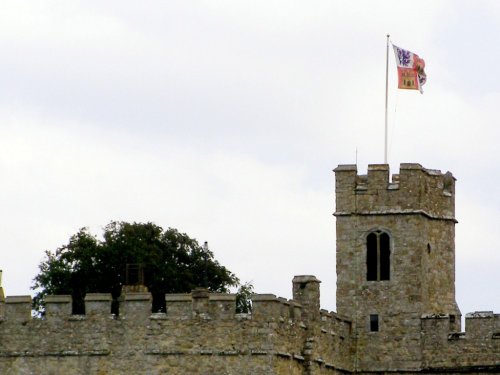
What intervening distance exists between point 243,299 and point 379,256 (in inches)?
605

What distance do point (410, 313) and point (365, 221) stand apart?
3.20 meters

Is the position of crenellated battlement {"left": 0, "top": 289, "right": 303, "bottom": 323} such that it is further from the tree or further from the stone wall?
the tree

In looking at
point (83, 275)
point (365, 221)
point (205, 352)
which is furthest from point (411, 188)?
point (83, 275)

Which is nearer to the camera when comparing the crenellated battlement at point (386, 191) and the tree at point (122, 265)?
the crenellated battlement at point (386, 191)

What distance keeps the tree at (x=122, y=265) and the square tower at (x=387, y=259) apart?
43.5 ft

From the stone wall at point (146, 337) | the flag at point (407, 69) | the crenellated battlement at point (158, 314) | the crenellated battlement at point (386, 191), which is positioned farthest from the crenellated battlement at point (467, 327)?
the flag at point (407, 69)

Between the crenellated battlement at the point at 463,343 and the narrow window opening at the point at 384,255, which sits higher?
the narrow window opening at the point at 384,255

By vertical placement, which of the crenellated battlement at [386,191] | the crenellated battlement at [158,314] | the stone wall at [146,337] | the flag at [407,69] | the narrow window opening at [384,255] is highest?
the flag at [407,69]

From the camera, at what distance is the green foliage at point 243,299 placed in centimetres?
8700

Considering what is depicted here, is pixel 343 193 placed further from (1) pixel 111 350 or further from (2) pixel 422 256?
(1) pixel 111 350

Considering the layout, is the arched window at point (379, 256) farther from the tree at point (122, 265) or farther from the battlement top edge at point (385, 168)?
the tree at point (122, 265)

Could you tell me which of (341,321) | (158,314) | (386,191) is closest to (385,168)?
(386,191)

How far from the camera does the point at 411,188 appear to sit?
7388 cm

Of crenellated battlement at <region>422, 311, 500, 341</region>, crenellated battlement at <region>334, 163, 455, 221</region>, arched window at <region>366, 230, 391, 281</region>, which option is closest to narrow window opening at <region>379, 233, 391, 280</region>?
arched window at <region>366, 230, 391, 281</region>
